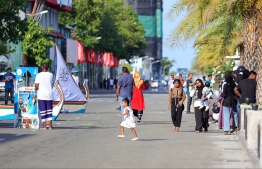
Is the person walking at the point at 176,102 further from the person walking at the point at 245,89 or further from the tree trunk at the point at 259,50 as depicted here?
the tree trunk at the point at 259,50

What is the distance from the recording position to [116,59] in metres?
122

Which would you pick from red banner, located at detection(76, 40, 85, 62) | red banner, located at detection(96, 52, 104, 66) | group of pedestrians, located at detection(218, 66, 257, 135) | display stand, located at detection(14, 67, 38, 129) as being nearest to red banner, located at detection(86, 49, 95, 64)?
red banner, located at detection(96, 52, 104, 66)

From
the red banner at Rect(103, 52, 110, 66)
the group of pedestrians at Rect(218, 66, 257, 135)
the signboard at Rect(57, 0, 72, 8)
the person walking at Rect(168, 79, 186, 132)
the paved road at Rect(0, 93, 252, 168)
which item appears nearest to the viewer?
the paved road at Rect(0, 93, 252, 168)

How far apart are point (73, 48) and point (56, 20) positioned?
338cm

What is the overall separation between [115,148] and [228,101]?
19.0 ft

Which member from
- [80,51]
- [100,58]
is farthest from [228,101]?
[100,58]

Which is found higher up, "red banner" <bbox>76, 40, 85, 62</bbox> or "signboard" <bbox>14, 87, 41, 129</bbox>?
"red banner" <bbox>76, 40, 85, 62</bbox>

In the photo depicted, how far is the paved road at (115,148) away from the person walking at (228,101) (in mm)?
355

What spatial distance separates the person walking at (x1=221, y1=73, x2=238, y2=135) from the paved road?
355mm

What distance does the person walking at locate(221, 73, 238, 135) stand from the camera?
2256 centimetres

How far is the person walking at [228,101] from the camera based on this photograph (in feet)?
74.0

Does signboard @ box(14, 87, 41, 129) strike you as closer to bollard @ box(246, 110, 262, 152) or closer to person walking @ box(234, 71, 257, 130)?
person walking @ box(234, 71, 257, 130)

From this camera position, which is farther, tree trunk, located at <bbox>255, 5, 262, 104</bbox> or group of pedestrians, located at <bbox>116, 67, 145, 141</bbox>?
group of pedestrians, located at <bbox>116, 67, 145, 141</bbox>

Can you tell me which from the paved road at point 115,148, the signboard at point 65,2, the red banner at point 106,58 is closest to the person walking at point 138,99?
the paved road at point 115,148
